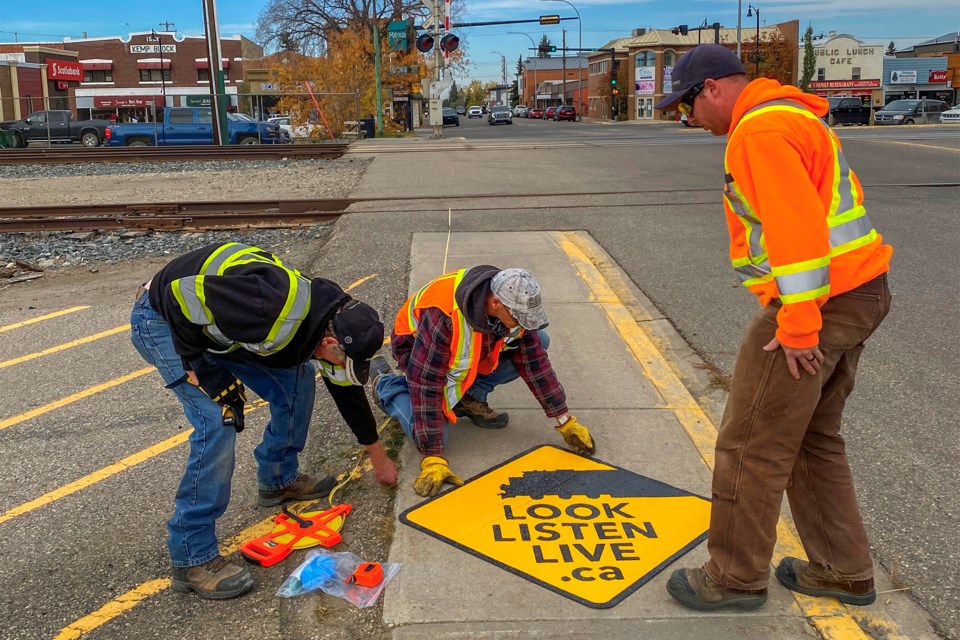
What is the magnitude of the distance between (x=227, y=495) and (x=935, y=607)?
8.88 ft

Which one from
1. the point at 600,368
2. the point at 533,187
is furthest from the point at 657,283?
the point at 533,187

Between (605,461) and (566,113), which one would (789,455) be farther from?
(566,113)

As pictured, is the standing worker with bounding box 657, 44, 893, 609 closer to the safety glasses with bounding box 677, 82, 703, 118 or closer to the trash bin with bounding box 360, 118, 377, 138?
the safety glasses with bounding box 677, 82, 703, 118

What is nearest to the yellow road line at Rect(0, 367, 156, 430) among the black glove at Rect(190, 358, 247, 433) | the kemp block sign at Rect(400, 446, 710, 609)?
the black glove at Rect(190, 358, 247, 433)

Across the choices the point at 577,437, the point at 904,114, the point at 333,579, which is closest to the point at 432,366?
the point at 577,437

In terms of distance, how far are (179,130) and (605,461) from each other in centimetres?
2854

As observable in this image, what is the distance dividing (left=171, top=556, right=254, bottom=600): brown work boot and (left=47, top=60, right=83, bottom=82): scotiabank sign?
67797 millimetres

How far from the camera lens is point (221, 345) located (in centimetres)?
319

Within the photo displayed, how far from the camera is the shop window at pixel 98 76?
68188 millimetres

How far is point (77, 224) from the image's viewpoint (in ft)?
38.3

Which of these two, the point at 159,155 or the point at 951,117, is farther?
the point at 951,117

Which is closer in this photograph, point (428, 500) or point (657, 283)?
point (428, 500)

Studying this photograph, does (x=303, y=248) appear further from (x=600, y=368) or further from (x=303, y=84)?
(x=303, y=84)

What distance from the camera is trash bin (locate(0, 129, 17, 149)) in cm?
3012
